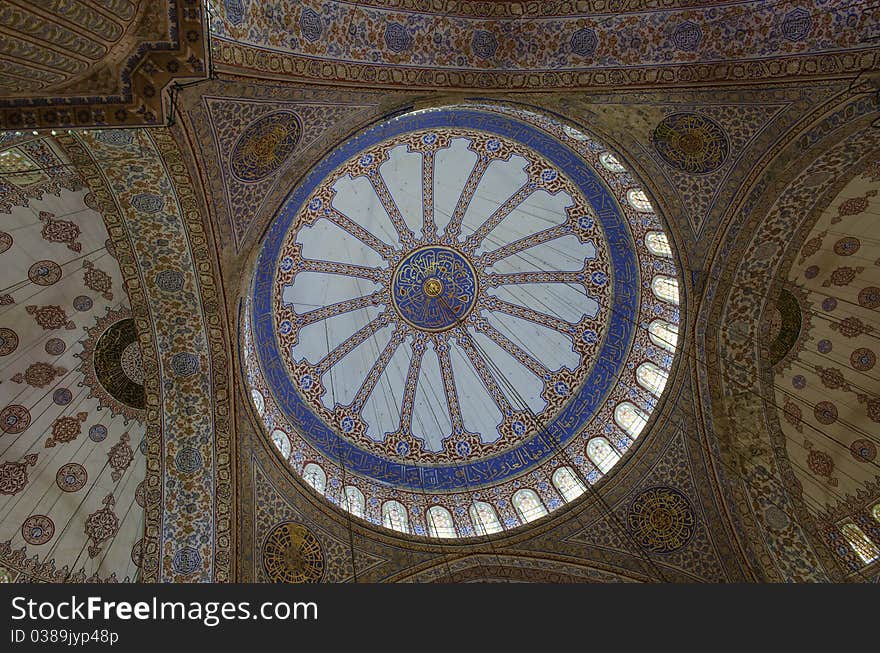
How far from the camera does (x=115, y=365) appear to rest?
7.05 m

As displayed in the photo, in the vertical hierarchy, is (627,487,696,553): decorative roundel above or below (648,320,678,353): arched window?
below

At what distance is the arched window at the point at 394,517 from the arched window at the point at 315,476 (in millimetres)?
991

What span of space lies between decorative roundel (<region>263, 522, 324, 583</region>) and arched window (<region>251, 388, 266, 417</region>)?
1.54 m

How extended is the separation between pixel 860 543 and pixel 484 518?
15.3ft

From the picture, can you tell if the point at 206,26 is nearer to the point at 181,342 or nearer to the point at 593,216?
the point at 181,342

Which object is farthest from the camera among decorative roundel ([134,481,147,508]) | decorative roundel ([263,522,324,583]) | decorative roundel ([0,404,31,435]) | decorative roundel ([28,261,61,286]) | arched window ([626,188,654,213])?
decorative roundel ([263,522,324,583])

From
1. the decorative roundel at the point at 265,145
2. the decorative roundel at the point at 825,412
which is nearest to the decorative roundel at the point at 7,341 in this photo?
the decorative roundel at the point at 265,145

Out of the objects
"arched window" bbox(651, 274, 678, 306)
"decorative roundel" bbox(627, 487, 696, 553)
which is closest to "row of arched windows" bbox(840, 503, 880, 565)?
"decorative roundel" bbox(627, 487, 696, 553)

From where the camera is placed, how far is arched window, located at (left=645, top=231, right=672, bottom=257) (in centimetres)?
798

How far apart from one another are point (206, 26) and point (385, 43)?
1.55 metres

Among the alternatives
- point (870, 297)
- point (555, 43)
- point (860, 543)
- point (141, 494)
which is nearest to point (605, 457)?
point (860, 543)

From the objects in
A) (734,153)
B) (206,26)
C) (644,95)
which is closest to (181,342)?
(206,26)

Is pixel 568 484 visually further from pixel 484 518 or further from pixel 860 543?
pixel 860 543

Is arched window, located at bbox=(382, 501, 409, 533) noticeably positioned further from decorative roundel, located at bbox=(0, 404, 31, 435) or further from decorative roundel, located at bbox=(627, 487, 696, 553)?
decorative roundel, located at bbox=(0, 404, 31, 435)
